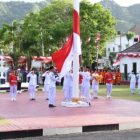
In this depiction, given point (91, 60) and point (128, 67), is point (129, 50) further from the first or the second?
point (91, 60)

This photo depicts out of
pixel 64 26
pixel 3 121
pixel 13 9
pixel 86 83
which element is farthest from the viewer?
pixel 13 9

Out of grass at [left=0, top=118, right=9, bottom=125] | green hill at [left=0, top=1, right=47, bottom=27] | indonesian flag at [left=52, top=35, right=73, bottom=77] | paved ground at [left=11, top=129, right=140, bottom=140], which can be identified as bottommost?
paved ground at [left=11, top=129, right=140, bottom=140]

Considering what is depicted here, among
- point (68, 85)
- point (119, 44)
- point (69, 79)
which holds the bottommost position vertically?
point (68, 85)

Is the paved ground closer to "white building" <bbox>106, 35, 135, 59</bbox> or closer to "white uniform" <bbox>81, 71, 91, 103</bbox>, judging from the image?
"white uniform" <bbox>81, 71, 91, 103</bbox>

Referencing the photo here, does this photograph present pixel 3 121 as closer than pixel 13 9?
Yes

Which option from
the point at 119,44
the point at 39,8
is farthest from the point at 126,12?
the point at 119,44

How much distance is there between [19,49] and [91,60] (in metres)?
12.3

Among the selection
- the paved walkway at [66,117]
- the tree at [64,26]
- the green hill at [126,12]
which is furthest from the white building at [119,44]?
the paved walkway at [66,117]

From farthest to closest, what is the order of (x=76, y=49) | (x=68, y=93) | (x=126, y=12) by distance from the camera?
(x=126, y=12)
(x=68, y=93)
(x=76, y=49)

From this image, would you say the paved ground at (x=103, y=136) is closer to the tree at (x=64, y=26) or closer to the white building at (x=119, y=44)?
the tree at (x=64, y=26)

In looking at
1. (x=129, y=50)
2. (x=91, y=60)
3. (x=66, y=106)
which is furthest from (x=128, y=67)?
(x=66, y=106)

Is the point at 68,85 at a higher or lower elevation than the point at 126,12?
lower

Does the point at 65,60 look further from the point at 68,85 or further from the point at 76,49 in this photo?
the point at 68,85

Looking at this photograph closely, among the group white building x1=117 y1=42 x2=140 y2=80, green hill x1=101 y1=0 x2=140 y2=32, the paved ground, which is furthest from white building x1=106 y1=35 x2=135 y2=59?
the paved ground
